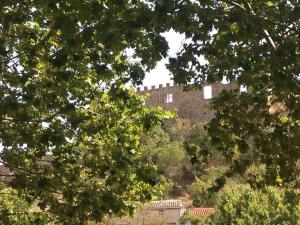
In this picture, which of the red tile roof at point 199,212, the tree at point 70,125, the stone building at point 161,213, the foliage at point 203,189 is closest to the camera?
the tree at point 70,125

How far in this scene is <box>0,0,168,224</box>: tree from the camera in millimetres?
9727

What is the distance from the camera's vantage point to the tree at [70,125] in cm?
973

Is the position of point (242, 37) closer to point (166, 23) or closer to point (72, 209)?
point (166, 23)

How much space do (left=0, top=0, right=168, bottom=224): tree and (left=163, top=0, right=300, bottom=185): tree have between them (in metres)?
1.15

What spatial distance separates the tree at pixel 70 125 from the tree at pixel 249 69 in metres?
1.15

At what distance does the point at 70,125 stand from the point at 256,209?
2339cm

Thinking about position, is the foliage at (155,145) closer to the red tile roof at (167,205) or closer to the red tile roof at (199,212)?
the red tile roof at (167,205)

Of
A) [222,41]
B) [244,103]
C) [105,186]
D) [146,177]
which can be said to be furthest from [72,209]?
[222,41]

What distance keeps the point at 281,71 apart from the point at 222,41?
2.93 feet

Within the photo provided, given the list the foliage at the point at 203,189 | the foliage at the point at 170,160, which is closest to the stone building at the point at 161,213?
the foliage at the point at 203,189

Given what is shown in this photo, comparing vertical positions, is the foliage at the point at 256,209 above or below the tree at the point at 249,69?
below

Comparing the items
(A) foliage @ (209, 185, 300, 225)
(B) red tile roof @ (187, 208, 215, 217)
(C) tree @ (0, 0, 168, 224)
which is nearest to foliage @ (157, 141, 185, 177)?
(B) red tile roof @ (187, 208, 215, 217)

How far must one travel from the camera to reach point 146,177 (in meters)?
10.7

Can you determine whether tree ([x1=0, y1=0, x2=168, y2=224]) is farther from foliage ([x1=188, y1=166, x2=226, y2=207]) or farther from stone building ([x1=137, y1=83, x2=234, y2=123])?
stone building ([x1=137, y1=83, x2=234, y2=123])
